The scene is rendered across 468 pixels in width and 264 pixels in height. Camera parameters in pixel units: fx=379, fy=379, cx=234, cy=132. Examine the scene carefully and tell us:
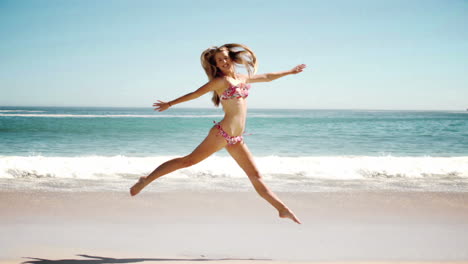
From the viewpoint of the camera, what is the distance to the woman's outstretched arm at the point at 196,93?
10.2 feet

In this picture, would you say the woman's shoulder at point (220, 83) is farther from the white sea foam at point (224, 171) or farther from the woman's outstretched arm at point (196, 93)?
the white sea foam at point (224, 171)

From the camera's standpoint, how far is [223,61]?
334 cm

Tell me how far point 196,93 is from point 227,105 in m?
0.32

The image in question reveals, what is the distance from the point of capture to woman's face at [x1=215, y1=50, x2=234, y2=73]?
3.34 metres

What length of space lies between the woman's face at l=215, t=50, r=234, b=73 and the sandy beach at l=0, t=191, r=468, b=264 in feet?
5.46

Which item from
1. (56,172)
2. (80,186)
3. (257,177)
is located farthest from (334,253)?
(56,172)

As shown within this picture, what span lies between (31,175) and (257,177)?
584 cm

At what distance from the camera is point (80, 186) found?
641 centimetres

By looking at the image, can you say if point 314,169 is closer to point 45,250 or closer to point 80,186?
point 80,186

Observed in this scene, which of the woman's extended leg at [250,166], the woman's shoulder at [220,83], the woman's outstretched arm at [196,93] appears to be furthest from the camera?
the woman's extended leg at [250,166]

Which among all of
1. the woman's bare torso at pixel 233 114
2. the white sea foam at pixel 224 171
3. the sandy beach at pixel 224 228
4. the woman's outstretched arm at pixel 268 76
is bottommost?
the sandy beach at pixel 224 228

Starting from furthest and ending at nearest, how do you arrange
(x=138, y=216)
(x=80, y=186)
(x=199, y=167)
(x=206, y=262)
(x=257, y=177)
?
(x=199, y=167)
(x=80, y=186)
(x=138, y=216)
(x=257, y=177)
(x=206, y=262)

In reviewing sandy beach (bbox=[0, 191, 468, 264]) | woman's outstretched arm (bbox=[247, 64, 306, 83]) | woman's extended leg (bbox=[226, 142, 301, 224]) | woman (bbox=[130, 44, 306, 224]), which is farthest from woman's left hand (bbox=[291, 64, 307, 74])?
sandy beach (bbox=[0, 191, 468, 264])

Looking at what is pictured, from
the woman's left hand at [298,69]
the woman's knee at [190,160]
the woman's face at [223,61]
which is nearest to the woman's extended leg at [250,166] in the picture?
the woman's knee at [190,160]
